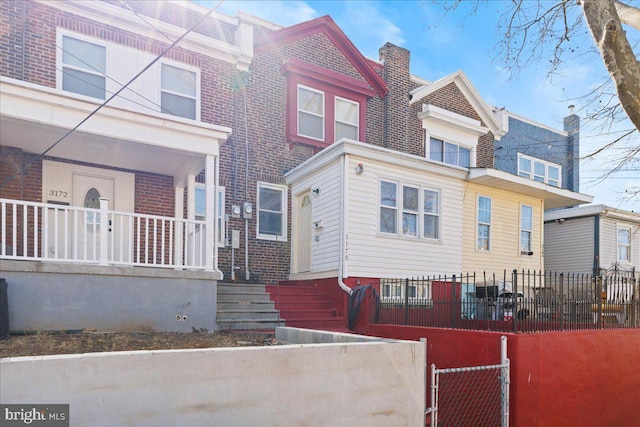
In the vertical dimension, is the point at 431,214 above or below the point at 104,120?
below

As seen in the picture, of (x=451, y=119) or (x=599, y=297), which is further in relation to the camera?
(x=451, y=119)

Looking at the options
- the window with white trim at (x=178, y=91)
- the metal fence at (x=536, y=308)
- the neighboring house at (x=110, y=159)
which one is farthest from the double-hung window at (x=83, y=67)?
the metal fence at (x=536, y=308)

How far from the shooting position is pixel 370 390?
457cm

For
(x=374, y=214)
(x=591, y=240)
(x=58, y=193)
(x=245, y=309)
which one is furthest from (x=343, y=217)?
(x=591, y=240)

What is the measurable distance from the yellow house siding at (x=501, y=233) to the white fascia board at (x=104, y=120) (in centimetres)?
763

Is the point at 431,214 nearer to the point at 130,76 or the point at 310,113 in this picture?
the point at 310,113

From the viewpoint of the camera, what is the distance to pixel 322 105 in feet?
42.9

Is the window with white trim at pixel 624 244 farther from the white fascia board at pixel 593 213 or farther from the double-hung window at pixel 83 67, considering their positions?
the double-hung window at pixel 83 67

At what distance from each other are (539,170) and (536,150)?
88 cm

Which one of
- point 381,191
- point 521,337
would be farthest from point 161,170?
point 521,337

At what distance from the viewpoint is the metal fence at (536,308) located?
658 centimetres

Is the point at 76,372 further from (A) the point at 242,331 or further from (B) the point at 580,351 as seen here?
(B) the point at 580,351

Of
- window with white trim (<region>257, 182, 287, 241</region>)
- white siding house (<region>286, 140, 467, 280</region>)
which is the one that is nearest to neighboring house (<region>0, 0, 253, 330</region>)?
window with white trim (<region>257, 182, 287, 241</region>)

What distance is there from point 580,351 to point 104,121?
8275 mm
